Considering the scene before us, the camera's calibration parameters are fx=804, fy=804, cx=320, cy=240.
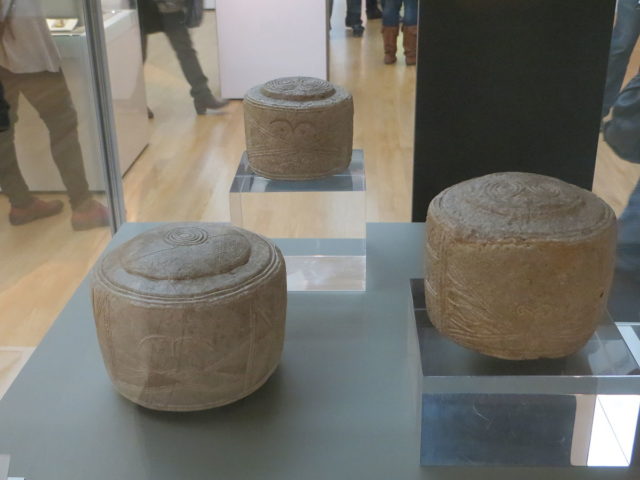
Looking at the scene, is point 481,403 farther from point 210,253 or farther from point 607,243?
point 210,253

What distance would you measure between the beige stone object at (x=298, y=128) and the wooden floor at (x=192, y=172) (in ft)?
0.63

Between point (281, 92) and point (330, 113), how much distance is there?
0.50 feet

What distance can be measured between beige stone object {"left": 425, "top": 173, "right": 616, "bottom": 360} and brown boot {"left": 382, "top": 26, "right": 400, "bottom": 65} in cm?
376

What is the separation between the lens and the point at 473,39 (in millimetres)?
2400

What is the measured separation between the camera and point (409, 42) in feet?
17.1

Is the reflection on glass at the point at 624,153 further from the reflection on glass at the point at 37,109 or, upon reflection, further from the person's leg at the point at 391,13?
the person's leg at the point at 391,13

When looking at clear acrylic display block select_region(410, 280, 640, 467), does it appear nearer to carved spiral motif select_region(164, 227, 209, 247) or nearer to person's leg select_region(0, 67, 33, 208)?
carved spiral motif select_region(164, 227, 209, 247)

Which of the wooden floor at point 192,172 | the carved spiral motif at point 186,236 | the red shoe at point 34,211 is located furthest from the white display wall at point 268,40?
the carved spiral motif at point 186,236

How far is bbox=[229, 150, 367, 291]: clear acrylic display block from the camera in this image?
2.25m

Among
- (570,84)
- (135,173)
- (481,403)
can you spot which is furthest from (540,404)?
(135,173)

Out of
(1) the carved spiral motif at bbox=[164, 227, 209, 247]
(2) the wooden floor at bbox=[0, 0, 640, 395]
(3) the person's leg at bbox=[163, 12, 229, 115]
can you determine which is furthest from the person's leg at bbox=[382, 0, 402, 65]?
(1) the carved spiral motif at bbox=[164, 227, 209, 247]

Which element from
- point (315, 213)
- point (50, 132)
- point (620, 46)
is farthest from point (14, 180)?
point (620, 46)

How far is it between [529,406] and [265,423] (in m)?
0.54

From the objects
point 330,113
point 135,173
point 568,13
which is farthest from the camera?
point 135,173
